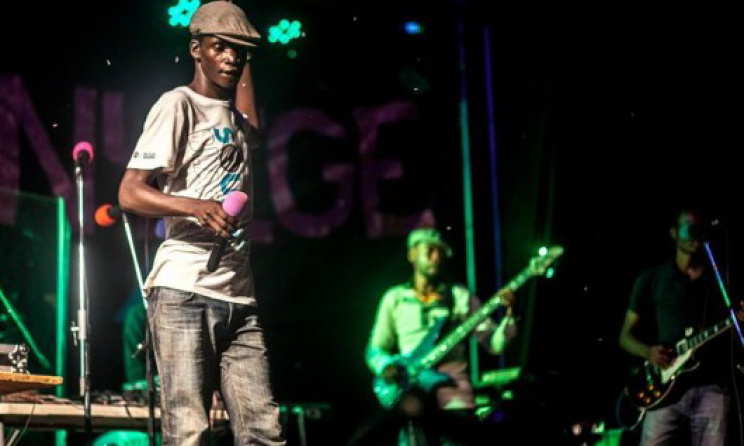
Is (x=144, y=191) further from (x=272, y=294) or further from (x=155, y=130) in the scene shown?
(x=272, y=294)

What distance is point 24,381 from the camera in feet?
15.7

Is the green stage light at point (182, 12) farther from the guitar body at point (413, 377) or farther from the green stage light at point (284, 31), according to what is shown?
the guitar body at point (413, 377)

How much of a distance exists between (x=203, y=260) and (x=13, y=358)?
114cm

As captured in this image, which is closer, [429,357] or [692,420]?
[692,420]

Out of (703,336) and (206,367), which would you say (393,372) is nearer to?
(703,336)

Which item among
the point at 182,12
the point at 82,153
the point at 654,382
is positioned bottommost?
the point at 654,382

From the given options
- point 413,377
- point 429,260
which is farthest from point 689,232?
point 413,377

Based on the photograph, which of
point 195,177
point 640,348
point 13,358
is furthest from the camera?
point 640,348

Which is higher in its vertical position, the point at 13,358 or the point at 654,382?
the point at 13,358

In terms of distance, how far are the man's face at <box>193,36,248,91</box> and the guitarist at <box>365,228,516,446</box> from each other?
13.9ft

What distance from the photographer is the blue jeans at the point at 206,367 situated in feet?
14.3

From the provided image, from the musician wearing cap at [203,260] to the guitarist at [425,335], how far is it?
3.93 metres

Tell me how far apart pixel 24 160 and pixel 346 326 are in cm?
337

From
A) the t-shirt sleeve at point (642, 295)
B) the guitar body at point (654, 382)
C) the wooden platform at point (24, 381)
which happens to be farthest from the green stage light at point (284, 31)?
the wooden platform at point (24, 381)
